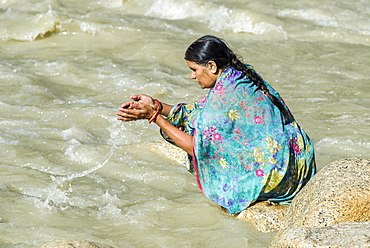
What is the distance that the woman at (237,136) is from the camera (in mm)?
4207

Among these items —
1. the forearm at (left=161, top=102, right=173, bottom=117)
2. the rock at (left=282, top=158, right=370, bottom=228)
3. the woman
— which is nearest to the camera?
the rock at (left=282, top=158, right=370, bottom=228)

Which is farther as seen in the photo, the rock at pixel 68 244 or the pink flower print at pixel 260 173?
the pink flower print at pixel 260 173

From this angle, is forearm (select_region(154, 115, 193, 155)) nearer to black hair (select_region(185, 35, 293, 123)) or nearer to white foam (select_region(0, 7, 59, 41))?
black hair (select_region(185, 35, 293, 123))

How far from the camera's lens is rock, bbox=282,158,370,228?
11.7 ft

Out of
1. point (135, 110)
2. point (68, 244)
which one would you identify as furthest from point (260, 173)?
point (68, 244)

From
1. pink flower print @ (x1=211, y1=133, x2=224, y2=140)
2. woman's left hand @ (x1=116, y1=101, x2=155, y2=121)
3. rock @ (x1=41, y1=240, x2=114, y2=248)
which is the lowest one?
rock @ (x1=41, y1=240, x2=114, y2=248)

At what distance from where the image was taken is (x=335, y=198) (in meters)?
3.63

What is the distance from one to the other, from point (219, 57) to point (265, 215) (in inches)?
47.5

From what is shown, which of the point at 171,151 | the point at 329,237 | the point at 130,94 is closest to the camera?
the point at 329,237

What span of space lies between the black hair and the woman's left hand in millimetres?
511

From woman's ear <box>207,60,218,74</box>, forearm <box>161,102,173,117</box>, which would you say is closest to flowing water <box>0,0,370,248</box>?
forearm <box>161,102,173,117</box>

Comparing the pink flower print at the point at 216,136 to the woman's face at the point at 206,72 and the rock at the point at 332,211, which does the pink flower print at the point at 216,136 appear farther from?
the rock at the point at 332,211

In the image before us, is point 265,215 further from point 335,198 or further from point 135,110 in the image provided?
point 135,110

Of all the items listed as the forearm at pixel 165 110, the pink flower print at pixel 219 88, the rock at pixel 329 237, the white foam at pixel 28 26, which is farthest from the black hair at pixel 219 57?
the white foam at pixel 28 26
